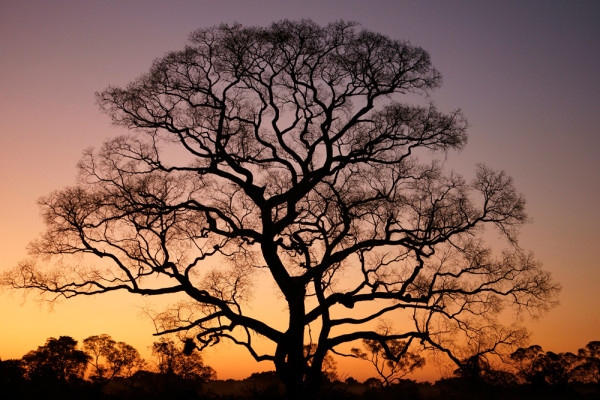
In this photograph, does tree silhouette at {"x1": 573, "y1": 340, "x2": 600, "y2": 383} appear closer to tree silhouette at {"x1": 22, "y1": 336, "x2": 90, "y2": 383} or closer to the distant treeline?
the distant treeline

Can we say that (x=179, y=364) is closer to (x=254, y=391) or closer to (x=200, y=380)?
(x=200, y=380)

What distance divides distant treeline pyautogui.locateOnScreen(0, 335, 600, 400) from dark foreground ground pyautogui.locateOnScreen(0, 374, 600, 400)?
0.08ft

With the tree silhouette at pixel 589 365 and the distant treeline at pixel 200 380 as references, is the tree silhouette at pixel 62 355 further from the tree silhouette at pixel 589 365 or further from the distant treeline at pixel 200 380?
the tree silhouette at pixel 589 365

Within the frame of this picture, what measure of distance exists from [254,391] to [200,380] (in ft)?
35.1

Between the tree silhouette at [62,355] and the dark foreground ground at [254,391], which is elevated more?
the tree silhouette at [62,355]

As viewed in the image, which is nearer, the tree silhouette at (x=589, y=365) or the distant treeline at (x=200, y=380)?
the distant treeline at (x=200, y=380)

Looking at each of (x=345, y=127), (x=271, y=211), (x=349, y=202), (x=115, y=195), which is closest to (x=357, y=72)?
(x=345, y=127)

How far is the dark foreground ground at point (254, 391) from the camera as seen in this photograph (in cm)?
1395

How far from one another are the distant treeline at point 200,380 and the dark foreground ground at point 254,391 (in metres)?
0.02

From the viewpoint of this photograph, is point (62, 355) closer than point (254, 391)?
No

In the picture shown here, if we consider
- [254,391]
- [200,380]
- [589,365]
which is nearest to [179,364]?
[200,380]

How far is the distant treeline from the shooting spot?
49.0 feet

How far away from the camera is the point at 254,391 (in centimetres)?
1706

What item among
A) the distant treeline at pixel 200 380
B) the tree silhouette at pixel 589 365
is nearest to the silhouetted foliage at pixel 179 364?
the distant treeline at pixel 200 380
